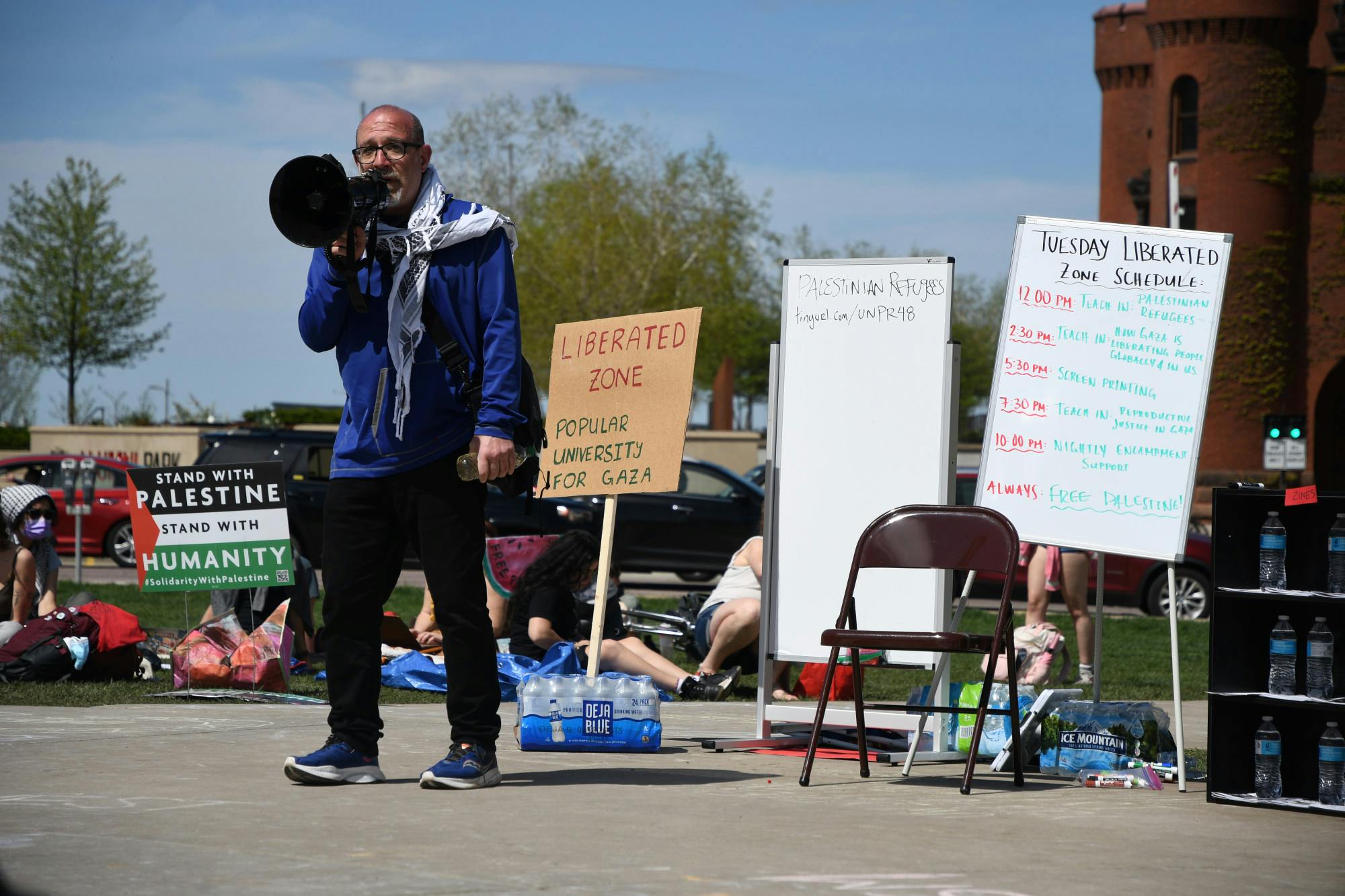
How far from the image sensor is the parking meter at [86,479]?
59.9ft

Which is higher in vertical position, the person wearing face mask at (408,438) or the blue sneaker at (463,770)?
the person wearing face mask at (408,438)

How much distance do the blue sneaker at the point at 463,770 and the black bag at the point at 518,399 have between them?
876mm

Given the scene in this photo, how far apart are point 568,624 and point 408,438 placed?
433 centimetres

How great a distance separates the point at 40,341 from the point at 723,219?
1828 centimetres

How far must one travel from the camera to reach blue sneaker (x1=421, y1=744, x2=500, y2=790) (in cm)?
543

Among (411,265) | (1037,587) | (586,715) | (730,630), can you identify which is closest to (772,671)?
(586,715)

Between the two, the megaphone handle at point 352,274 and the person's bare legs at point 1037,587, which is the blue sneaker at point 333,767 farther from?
the person's bare legs at point 1037,587

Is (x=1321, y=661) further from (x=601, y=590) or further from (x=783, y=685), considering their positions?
(x=783, y=685)

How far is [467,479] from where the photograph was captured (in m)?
5.41

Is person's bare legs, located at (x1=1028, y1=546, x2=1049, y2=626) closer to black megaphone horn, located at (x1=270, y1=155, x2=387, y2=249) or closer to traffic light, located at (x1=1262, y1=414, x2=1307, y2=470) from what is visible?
black megaphone horn, located at (x1=270, y1=155, x2=387, y2=249)

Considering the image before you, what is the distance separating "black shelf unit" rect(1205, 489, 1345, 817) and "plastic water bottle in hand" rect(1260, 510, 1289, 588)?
7cm

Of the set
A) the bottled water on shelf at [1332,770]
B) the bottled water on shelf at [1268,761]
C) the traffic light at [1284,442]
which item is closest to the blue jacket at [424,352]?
the bottled water on shelf at [1268,761]

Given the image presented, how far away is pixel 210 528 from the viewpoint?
9.60 m

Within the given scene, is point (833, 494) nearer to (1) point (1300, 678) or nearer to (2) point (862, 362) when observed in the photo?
(2) point (862, 362)
